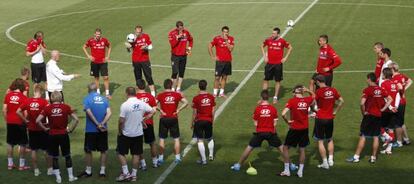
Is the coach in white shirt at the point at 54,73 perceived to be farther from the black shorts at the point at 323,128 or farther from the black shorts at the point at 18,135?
the black shorts at the point at 323,128

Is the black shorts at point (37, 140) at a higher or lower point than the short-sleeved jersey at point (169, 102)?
lower

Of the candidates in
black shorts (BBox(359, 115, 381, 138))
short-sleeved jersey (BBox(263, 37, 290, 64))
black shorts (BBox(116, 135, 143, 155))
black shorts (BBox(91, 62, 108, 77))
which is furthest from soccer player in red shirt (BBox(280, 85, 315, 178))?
black shorts (BBox(91, 62, 108, 77))

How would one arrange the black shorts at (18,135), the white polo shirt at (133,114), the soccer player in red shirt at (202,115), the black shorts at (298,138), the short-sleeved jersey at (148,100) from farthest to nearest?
the soccer player in red shirt at (202,115), the black shorts at (18,135), the short-sleeved jersey at (148,100), the black shorts at (298,138), the white polo shirt at (133,114)

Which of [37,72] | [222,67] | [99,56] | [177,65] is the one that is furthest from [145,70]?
[37,72]

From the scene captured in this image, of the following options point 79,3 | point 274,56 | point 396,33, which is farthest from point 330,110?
point 79,3

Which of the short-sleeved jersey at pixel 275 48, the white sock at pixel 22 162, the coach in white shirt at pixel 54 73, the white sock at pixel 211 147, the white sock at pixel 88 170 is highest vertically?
the short-sleeved jersey at pixel 275 48

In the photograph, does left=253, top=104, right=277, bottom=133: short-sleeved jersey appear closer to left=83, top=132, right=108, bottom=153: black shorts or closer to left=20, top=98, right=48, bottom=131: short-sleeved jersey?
left=83, top=132, right=108, bottom=153: black shorts

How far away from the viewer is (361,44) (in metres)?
30.7

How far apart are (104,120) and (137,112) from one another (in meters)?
0.77

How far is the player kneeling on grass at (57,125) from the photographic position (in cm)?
1491

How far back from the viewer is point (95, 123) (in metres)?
15.3

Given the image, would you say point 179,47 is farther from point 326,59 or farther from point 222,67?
point 326,59

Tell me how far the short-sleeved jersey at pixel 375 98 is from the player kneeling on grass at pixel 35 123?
7146 millimetres

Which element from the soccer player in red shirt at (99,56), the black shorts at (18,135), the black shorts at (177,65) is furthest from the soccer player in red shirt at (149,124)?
the black shorts at (177,65)
